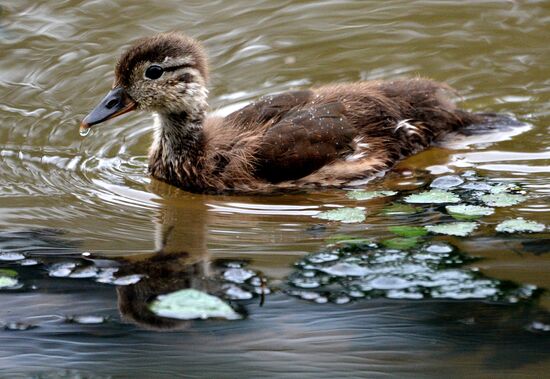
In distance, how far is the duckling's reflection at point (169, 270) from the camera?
5.17 m

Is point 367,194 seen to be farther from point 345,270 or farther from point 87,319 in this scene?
point 87,319

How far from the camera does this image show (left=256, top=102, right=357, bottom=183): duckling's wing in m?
7.21

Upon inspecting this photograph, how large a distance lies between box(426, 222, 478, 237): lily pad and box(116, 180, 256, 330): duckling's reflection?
1372mm

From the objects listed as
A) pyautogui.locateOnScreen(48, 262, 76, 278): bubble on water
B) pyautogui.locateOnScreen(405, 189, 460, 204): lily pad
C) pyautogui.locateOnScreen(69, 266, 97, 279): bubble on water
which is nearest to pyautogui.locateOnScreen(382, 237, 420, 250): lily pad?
pyautogui.locateOnScreen(405, 189, 460, 204): lily pad

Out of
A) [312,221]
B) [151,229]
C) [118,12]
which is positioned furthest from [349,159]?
[118,12]

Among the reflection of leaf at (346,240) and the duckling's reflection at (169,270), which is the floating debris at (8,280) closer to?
the duckling's reflection at (169,270)

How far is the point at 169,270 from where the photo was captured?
18.5 ft

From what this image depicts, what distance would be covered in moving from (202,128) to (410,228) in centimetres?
230

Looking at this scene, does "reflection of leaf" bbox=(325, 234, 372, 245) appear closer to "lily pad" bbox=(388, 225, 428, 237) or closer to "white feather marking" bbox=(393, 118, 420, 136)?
"lily pad" bbox=(388, 225, 428, 237)

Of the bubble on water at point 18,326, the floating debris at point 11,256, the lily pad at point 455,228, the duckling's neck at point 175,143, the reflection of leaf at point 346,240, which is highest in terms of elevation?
the duckling's neck at point 175,143

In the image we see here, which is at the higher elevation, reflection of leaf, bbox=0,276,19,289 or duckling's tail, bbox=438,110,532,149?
duckling's tail, bbox=438,110,532,149

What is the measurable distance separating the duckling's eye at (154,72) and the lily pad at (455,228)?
2631 mm

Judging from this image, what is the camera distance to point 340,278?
5422 mm

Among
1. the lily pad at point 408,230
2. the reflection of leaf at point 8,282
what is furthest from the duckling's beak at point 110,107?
the lily pad at point 408,230
